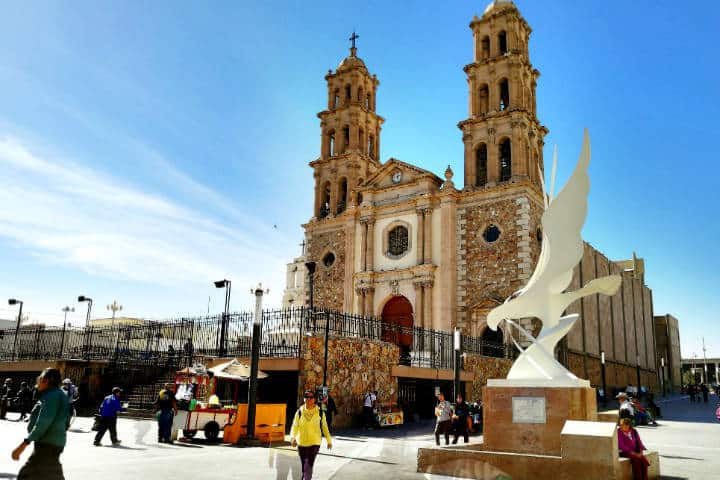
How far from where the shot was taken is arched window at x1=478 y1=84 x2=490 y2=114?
33575mm

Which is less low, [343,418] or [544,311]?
[544,311]

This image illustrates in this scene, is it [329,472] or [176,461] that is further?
[176,461]

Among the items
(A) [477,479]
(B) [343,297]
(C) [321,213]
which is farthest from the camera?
(C) [321,213]

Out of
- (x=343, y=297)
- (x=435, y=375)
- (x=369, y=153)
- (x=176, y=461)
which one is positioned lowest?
(x=176, y=461)

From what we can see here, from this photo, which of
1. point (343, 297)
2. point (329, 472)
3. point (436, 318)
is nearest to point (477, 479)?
point (329, 472)

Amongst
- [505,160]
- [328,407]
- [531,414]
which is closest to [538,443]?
[531,414]

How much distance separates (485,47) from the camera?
3447cm

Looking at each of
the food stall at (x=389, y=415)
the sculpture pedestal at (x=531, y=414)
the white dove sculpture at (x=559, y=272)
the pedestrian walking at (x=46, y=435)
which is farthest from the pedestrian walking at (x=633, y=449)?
the food stall at (x=389, y=415)

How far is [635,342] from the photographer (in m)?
46.2

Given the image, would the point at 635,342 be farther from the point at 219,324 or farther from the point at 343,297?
the point at 219,324

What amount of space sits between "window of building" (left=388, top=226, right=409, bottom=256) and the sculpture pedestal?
22.5 m

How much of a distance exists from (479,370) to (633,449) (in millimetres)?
16957

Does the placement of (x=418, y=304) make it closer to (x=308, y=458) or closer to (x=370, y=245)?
(x=370, y=245)

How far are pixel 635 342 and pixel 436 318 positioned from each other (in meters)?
23.6
